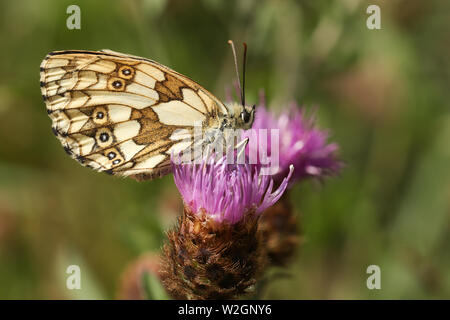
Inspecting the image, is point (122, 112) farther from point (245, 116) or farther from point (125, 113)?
point (245, 116)

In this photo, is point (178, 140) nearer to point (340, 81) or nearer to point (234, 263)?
point (234, 263)

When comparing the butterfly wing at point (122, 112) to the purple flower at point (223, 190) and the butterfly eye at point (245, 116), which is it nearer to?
the butterfly eye at point (245, 116)

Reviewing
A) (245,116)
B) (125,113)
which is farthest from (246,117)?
(125,113)

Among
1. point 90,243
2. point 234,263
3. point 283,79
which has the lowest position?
point 90,243

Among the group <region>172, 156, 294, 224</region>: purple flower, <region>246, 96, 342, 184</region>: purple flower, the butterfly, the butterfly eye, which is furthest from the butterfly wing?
<region>246, 96, 342, 184</region>: purple flower

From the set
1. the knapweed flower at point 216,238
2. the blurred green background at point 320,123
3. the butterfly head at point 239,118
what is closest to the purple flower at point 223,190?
the knapweed flower at point 216,238

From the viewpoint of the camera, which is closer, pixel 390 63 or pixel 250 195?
pixel 250 195

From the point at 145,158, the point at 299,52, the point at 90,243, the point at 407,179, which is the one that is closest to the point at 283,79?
the point at 299,52
